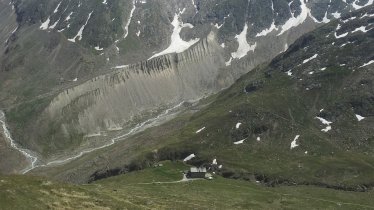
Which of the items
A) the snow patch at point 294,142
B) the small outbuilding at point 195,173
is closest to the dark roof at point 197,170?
the small outbuilding at point 195,173

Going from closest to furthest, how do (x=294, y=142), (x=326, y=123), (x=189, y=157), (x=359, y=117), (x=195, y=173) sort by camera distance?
(x=195, y=173), (x=294, y=142), (x=359, y=117), (x=189, y=157), (x=326, y=123)

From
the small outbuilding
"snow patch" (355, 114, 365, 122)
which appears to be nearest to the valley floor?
the small outbuilding

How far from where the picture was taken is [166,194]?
130 meters

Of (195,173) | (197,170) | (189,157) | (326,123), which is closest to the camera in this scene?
(195,173)

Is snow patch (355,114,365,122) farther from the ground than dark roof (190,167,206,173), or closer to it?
farther from the ground

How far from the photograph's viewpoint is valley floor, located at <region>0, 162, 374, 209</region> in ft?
180

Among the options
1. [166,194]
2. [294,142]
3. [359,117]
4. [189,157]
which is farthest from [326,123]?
[166,194]

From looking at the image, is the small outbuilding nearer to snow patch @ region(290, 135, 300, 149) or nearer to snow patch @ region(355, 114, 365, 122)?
snow patch @ region(290, 135, 300, 149)

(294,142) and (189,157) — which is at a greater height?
(294,142)

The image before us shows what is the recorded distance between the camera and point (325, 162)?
559ft

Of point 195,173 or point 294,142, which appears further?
point 294,142

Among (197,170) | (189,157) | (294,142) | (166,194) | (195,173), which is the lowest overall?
(166,194)

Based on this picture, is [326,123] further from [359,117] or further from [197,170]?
[197,170]

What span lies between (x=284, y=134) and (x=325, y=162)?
2438cm
